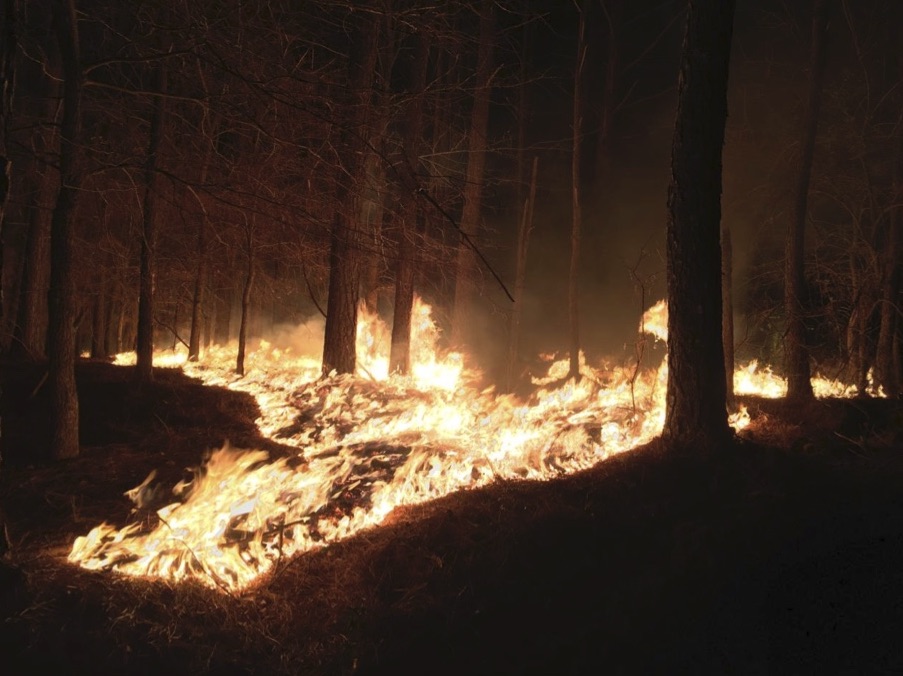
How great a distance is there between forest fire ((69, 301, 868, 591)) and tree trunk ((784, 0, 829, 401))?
2.68 m

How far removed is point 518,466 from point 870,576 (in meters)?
3.92

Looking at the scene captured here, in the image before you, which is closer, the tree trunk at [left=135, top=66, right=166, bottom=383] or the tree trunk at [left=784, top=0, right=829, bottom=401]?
the tree trunk at [left=135, top=66, right=166, bottom=383]

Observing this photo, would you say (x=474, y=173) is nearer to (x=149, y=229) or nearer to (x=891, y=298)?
(x=149, y=229)

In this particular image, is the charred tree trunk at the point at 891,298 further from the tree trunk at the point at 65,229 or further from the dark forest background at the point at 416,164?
the tree trunk at the point at 65,229

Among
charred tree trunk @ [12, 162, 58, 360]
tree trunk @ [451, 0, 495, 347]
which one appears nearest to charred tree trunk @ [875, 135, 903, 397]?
tree trunk @ [451, 0, 495, 347]

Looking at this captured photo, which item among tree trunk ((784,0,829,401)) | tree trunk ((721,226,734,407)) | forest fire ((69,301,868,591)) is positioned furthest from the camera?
tree trunk ((784,0,829,401))

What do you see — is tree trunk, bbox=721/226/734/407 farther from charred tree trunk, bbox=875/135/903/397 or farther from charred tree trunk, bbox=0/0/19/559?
charred tree trunk, bbox=0/0/19/559

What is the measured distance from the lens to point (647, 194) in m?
23.9

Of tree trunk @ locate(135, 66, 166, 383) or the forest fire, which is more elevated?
tree trunk @ locate(135, 66, 166, 383)

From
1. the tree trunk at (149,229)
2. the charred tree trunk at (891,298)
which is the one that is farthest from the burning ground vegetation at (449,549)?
the charred tree trunk at (891,298)

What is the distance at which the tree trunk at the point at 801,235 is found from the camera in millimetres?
12224

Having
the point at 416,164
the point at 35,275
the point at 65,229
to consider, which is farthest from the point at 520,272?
the point at 65,229

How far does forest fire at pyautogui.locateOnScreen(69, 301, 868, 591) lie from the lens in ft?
17.7

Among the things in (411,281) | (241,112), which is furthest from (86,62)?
(411,281)
